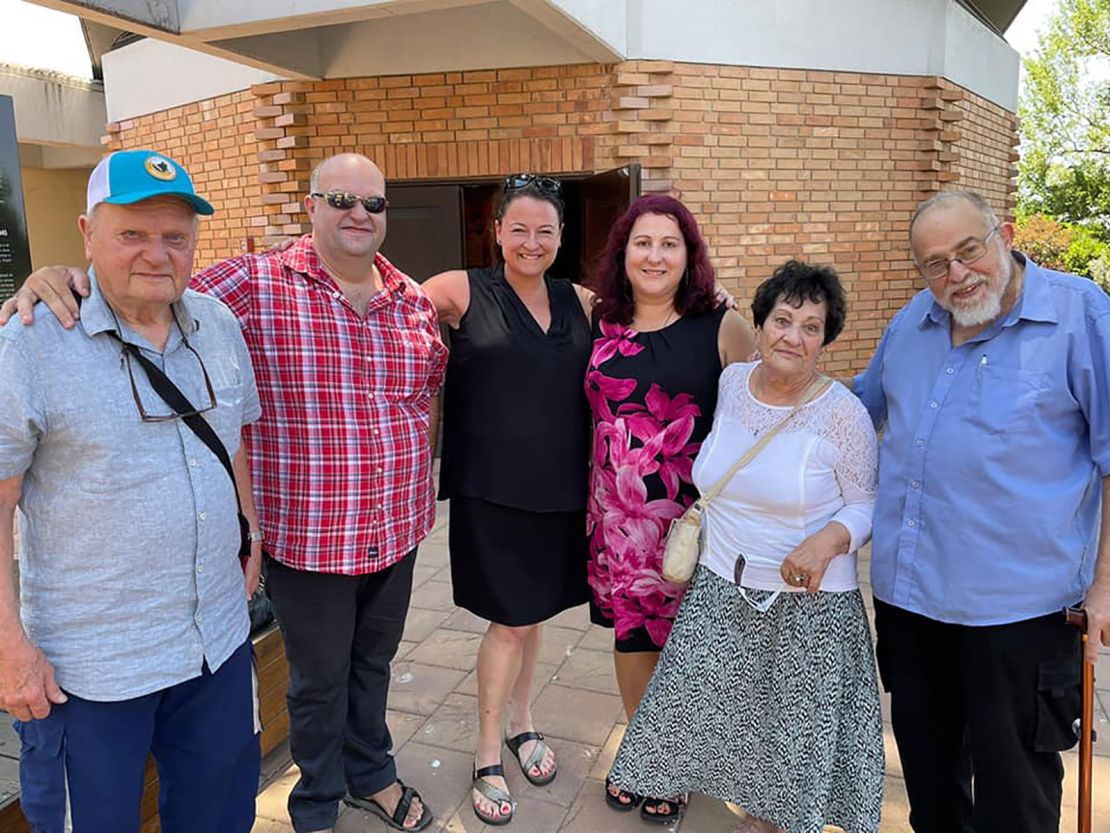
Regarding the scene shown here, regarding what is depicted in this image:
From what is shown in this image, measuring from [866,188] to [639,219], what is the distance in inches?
199

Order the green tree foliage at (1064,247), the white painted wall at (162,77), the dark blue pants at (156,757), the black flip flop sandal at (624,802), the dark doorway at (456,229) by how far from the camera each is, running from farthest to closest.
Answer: the green tree foliage at (1064,247) < the white painted wall at (162,77) < the dark doorway at (456,229) < the black flip flop sandal at (624,802) < the dark blue pants at (156,757)

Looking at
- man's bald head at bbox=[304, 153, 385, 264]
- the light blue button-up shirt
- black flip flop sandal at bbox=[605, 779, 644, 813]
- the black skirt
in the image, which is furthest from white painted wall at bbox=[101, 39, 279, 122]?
the light blue button-up shirt

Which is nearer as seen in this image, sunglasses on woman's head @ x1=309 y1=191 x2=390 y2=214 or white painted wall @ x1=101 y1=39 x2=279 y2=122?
sunglasses on woman's head @ x1=309 y1=191 x2=390 y2=214

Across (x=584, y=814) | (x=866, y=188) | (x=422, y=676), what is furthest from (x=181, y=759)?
(x=866, y=188)

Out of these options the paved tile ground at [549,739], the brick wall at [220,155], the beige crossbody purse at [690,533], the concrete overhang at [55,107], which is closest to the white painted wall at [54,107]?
the concrete overhang at [55,107]

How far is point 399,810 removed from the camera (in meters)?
2.68

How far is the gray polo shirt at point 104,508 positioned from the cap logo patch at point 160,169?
0.95 feet

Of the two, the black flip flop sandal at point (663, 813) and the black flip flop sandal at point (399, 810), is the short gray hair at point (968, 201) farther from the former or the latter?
the black flip flop sandal at point (399, 810)

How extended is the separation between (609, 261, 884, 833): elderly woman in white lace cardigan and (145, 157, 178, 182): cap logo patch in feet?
5.17

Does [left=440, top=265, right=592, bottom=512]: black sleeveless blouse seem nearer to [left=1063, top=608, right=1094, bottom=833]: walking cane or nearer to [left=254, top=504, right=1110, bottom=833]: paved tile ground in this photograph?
[left=254, top=504, right=1110, bottom=833]: paved tile ground

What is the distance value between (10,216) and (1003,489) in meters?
3.77

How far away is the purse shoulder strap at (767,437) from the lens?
229 centimetres

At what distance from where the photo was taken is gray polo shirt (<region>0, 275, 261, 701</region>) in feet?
5.31

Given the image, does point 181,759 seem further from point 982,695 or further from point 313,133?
point 313,133
